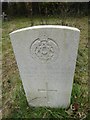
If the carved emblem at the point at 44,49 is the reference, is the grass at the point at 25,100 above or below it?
below

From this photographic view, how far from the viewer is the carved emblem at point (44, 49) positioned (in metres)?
3.41

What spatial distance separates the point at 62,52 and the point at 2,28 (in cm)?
538

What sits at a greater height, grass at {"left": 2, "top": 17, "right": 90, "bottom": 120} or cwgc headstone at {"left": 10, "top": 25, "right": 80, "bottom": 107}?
cwgc headstone at {"left": 10, "top": 25, "right": 80, "bottom": 107}

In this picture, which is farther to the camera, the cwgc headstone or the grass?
the grass

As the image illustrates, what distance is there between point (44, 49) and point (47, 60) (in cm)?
14

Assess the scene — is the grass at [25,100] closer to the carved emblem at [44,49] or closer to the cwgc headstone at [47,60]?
the cwgc headstone at [47,60]

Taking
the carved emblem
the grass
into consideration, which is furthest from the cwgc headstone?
the grass

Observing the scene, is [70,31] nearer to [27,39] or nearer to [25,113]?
[27,39]

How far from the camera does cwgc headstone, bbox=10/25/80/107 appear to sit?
333 centimetres

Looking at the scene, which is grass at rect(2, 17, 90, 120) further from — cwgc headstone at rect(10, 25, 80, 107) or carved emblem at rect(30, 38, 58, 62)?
carved emblem at rect(30, 38, 58, 62)

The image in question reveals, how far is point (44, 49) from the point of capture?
3469 mm

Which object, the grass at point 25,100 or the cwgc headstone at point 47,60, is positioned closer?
the cwgc headstone at point 47,60

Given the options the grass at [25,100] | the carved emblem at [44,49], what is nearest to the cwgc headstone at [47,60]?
the carved emblem at [44,49]

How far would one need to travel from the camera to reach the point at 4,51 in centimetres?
654
